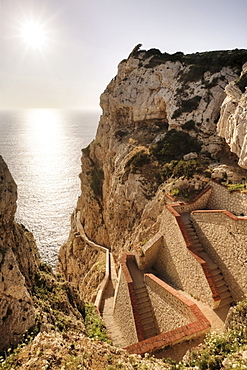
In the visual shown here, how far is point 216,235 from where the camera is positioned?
39.5 feet

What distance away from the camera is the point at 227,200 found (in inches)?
534

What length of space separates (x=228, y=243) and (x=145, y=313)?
585 centimetres

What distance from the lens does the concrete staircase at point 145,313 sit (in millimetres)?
11678

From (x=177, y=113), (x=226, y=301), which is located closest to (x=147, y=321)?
(x=226, y=301)

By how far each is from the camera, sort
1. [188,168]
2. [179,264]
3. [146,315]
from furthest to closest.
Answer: [188,168] → [179,264] → [146,315]

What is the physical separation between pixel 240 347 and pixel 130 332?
7339 mm

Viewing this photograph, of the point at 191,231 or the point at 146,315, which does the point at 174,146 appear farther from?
the point at 146,315

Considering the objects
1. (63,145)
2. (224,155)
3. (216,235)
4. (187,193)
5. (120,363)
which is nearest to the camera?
(120,363)

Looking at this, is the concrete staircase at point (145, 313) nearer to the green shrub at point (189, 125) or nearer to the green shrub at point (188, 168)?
the green shrub at point (188, 168)

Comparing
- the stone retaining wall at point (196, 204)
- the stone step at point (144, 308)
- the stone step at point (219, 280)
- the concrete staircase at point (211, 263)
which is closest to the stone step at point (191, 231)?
the concrete staircase at point (211, 263)

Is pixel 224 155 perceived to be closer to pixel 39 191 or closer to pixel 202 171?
pixel 202 171

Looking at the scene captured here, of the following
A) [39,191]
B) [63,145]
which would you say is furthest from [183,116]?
[63,145]

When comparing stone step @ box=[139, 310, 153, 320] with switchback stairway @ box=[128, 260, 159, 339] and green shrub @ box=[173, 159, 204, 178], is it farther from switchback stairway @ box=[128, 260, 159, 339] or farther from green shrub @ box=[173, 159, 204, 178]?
green shrub @ box=[173, 159, 204, 178]

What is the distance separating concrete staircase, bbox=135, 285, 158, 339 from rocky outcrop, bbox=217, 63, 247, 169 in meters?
9.66
